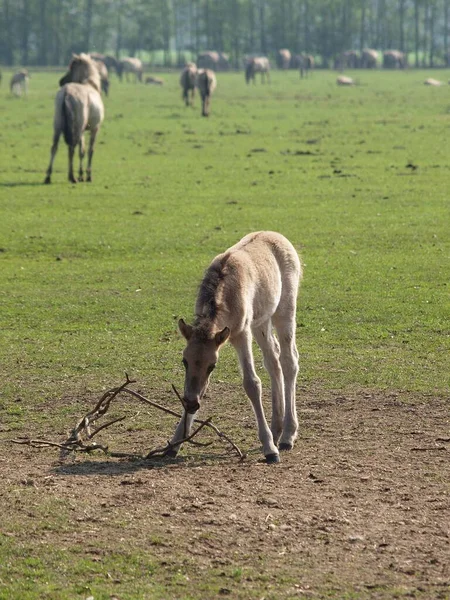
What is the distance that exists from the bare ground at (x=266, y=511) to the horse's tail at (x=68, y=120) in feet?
51.4

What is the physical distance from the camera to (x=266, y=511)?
6754 mm

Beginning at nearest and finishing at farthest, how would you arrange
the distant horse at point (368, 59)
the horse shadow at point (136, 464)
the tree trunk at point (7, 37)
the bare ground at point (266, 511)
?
the bare ground at point (266, 511)
the horse shadow at point (136, 464)
the distant horse at point (368, 59)
the tree trunk at point (7, 37)

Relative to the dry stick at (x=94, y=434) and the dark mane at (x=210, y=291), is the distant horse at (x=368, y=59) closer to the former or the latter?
the dry stick at (x=94, y=434)

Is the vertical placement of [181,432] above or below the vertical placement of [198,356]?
below

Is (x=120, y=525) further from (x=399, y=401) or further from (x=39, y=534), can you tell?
(x=399, y=401)

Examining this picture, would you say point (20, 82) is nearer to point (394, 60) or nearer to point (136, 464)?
point (136, 464)

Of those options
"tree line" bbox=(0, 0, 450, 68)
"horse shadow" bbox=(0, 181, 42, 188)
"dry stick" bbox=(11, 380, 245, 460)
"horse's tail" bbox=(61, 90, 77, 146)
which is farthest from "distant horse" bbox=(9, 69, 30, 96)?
"tree line" bbox=(0, 0, 450, 68)

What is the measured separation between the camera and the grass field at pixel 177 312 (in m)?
6.06

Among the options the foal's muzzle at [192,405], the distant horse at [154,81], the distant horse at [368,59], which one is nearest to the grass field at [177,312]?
the foal's muzzle at [192,405]

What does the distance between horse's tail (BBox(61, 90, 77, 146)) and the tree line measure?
100990 millimetres

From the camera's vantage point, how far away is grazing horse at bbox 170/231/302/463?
7.14 m

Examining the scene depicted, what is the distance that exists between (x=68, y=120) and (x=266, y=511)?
1780cm

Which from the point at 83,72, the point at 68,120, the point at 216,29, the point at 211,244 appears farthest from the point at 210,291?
the point at 216,29

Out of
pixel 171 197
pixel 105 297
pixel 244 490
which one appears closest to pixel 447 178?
pixel 171 197
